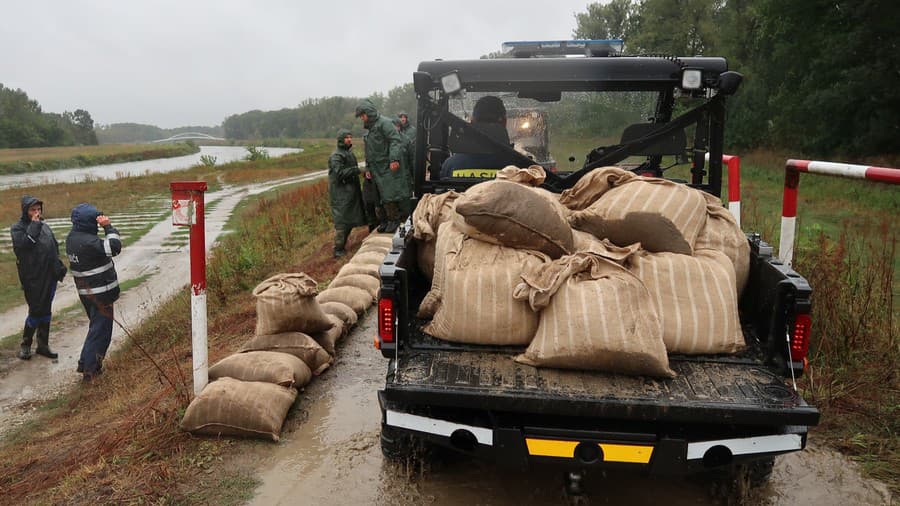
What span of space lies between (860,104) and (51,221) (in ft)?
74.9

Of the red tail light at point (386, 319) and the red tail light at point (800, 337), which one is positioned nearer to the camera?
the red tail light at point (800, 337)

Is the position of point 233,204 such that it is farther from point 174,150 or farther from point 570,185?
point 174,150

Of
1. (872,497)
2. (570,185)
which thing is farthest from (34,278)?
(872,497)

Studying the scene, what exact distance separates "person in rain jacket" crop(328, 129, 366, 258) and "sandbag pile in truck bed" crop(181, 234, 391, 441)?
368 centimetres

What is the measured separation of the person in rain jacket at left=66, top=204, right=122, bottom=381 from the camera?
5.93 metres

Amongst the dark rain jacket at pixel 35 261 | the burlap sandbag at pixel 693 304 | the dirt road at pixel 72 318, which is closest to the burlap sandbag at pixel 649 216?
the burlap sandbag at pixel 693 304

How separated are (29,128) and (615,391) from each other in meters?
96.8

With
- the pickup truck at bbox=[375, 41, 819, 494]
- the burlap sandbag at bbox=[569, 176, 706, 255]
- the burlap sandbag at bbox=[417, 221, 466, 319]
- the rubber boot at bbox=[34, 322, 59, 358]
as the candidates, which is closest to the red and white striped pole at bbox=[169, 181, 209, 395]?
the pickup truck at bbox=[375, 41, 819, 494]

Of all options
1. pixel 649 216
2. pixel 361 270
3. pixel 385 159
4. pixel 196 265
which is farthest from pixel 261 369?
pixel 385 159

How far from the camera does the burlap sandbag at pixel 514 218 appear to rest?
2762mm

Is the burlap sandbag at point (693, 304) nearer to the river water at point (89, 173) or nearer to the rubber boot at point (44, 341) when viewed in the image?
the rubber boot at point (44, 341)

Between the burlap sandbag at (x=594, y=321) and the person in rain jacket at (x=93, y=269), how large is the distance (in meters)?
4.66

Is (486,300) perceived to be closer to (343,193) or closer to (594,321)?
(594,321)

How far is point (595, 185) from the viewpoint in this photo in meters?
3.27
